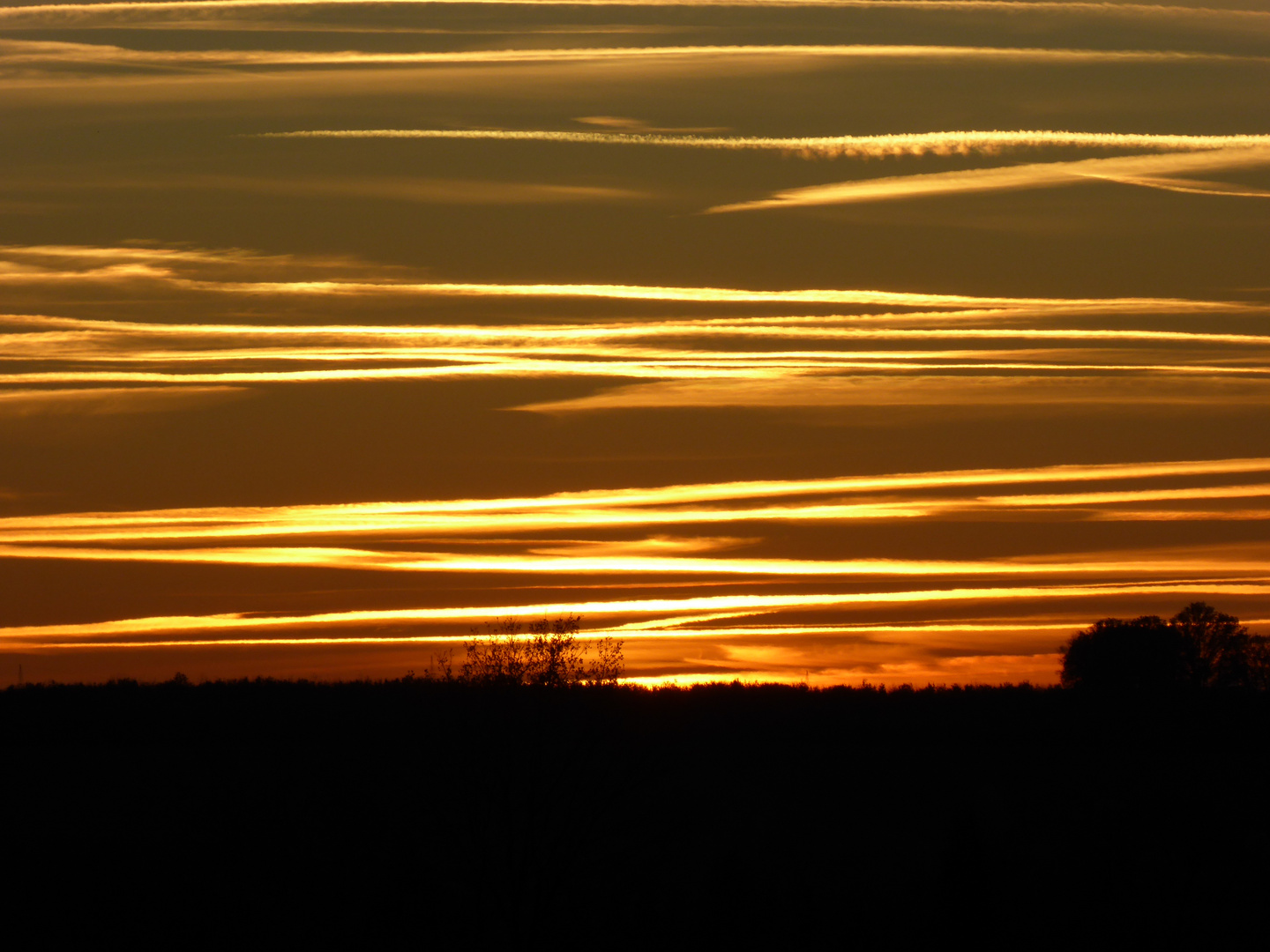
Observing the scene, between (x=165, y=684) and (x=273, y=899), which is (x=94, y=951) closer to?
(x=273, y=899)

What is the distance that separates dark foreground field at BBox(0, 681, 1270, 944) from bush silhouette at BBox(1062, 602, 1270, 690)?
4.99 meters

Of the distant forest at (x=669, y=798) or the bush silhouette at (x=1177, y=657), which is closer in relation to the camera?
the distant forest at (x=669, y=798)

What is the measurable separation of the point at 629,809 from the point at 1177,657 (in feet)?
223

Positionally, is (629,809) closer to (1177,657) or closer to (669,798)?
(669,798)

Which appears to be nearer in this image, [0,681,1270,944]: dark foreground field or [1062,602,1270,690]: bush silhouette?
[0,681,1270,944]: dark foreground field

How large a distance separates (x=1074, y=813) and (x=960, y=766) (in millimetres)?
19244

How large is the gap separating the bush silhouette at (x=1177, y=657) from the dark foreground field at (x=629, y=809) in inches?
197

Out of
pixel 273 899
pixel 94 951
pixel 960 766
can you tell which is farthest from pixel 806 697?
pixel 94 951

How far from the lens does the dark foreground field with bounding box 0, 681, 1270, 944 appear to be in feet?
216

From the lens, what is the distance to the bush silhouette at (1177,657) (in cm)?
13388

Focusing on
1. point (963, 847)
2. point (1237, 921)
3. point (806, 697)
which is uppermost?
point (806, 697)

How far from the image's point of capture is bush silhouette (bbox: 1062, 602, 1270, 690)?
134 meters

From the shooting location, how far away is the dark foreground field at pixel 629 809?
65688mm

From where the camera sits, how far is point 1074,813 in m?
99.6
